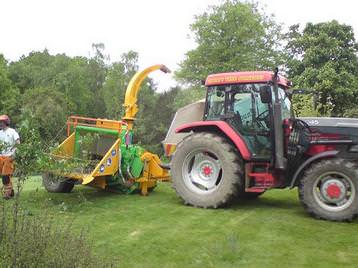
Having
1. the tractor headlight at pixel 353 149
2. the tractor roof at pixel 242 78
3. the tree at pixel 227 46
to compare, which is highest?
the tree at pixel 227 46

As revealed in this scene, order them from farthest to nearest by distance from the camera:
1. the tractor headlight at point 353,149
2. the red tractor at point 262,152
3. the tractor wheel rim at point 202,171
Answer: the tractor wheel rim at point 202,171 < the tractor headlight at point 353,149 < the red tractor at point 262,152

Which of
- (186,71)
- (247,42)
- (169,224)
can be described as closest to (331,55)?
(247,42)

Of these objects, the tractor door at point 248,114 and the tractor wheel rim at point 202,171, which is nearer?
the tractor door at point 248,114

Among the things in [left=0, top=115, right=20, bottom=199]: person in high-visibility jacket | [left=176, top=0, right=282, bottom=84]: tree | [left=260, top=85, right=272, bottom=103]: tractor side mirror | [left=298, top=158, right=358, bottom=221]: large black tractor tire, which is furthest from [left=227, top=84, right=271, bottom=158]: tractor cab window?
[left=176, top=0, right=282, bottom=84]: tree

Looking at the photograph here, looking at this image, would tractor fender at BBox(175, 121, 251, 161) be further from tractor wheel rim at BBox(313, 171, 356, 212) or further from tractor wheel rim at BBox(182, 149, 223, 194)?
tractor wheel rim at BBox(313, 171, 356, 212)

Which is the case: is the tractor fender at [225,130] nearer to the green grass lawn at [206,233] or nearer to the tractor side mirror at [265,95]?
the tractor side mirror at [265,95]

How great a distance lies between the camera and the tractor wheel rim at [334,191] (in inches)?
242

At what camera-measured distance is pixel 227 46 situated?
96.0ft

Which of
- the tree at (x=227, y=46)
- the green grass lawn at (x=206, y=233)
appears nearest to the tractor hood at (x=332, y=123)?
the green grass lawn at (x=206, y=233)

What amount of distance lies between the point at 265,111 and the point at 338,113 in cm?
1793

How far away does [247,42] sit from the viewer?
30.0m

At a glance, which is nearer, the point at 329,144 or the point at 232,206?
the point at 329,144

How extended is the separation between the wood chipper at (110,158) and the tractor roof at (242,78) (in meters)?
1.69

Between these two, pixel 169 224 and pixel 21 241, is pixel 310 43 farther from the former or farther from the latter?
pixel 21 241
